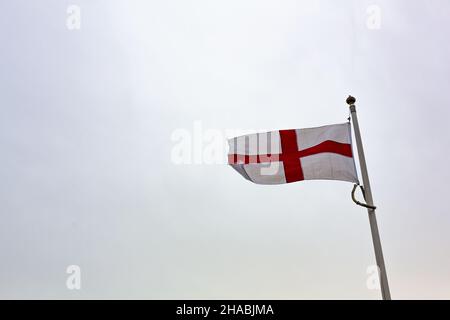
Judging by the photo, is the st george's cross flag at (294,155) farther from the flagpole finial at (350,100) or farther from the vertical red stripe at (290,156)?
the flagpole finial at (350,100)

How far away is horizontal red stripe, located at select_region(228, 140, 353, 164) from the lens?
358 inches

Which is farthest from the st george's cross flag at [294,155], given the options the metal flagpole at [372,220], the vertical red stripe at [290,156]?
the metal flagpole at [372,220]

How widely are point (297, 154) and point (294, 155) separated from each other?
81mm

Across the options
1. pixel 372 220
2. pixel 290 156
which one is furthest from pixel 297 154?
pixel 372 220

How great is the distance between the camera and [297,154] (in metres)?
9.33

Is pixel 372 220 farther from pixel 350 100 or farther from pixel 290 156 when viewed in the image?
pixel 350 100

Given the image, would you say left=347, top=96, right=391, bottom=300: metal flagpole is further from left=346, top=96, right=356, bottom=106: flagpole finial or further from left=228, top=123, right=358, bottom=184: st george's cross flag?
left=228, top=123, right=358, bottom=184: st george's cross flag
